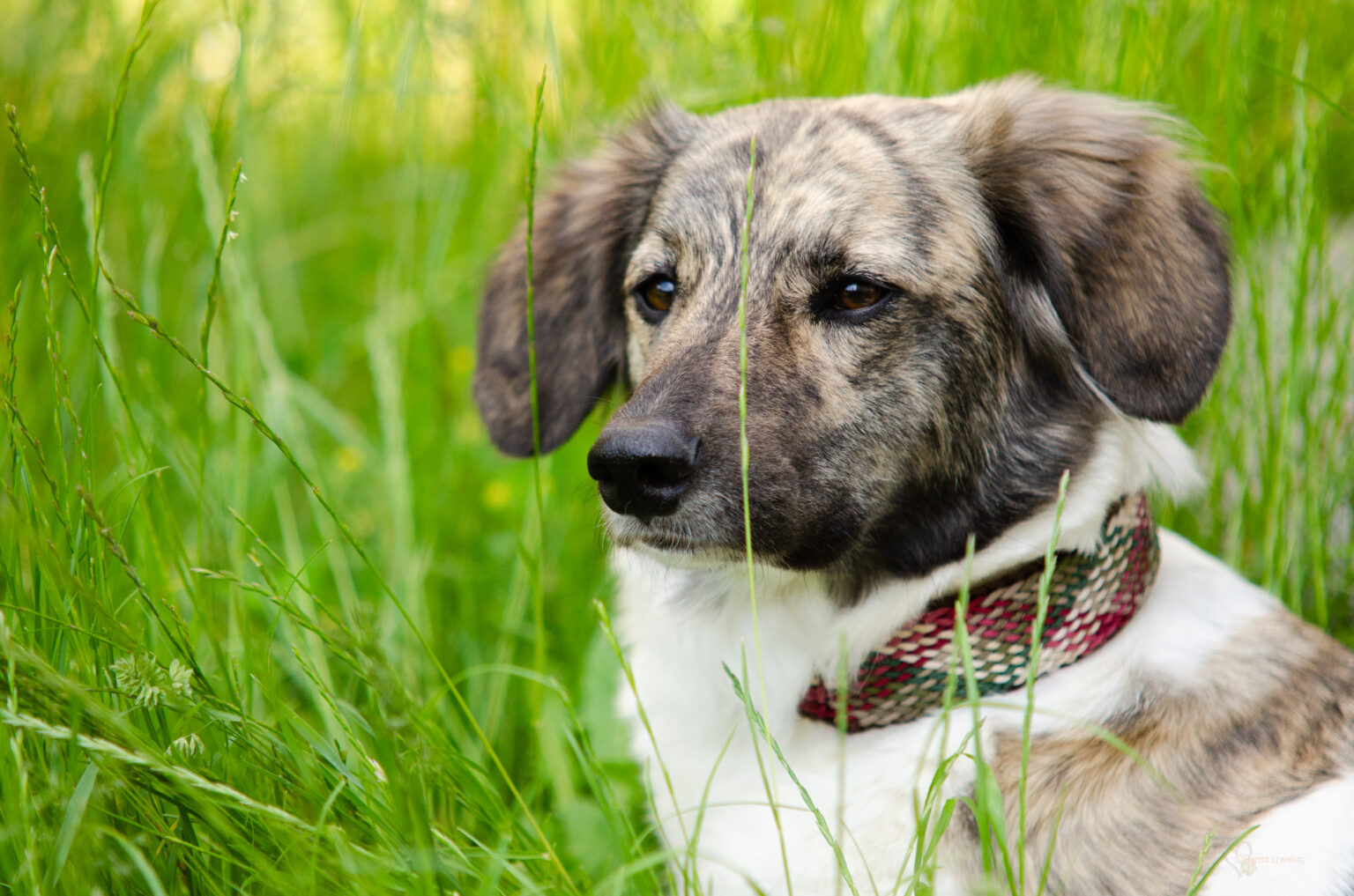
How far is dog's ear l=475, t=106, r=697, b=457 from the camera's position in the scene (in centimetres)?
235

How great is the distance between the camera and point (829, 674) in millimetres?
1854

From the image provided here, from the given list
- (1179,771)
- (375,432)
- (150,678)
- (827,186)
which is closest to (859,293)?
(827,186)

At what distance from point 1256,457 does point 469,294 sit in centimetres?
255

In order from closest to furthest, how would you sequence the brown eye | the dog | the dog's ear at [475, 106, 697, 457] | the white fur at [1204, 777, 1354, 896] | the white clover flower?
the white clover flower → the white fur at [1204, 777, 1354, 896] → the dog → the brown eye → the dog's ear at [475, 106, 697, 457]

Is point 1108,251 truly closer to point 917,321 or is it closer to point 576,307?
point 917,321

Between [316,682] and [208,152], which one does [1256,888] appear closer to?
[316,682]

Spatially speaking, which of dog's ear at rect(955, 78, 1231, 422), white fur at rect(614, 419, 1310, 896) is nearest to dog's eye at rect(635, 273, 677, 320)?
white fur at rect(614, 419, 1310, 896)

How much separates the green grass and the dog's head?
0.40 meters

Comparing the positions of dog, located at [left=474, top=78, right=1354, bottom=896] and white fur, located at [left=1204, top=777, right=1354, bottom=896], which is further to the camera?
dog, located at [left=474, top=78, right=1354, bottom=896]

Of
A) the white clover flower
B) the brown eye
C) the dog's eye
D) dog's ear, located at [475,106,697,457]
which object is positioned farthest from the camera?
dog's ear, located at [475,106,697,457]

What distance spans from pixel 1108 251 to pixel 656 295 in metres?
0.86

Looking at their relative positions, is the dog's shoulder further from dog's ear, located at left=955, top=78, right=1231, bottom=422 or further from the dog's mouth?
the dog's mouth

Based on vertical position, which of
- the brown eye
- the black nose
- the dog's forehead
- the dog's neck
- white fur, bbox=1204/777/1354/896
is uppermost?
the dog's forehead

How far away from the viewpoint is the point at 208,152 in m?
2.55
